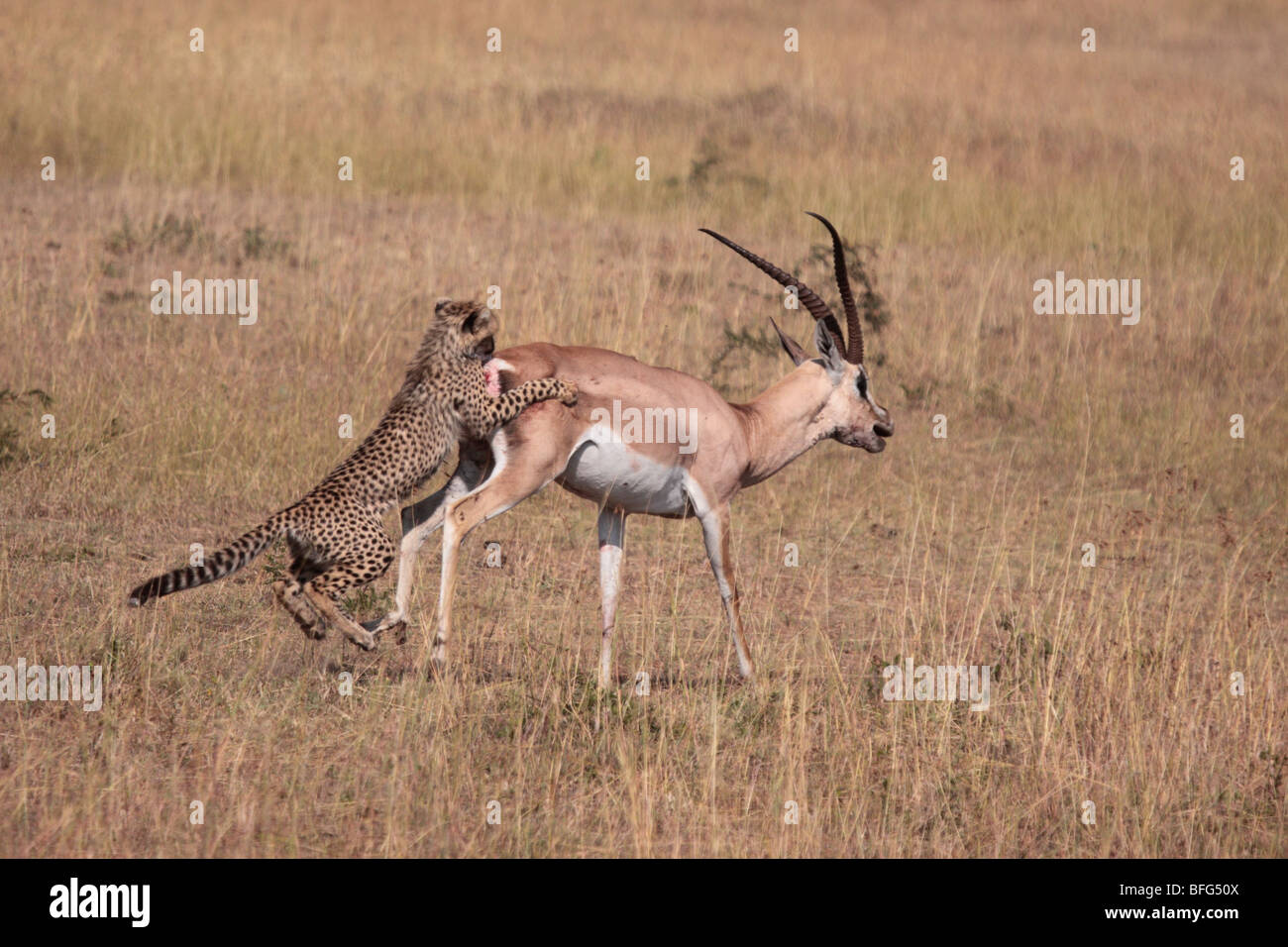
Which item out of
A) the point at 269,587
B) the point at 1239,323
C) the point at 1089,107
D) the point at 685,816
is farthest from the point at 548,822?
the point at 1089,107

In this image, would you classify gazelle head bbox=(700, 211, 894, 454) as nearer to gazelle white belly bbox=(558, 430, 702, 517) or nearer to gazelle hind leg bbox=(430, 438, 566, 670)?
gazelle white belly bbox=(558, 430, 702, 517)

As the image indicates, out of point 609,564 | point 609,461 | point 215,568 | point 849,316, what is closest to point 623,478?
point 609,461

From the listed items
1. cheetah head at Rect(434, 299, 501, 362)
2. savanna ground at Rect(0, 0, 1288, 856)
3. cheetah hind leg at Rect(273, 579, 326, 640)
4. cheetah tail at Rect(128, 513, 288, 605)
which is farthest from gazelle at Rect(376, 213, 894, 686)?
cheetah tail at Rect(128, 513, 288, 605)

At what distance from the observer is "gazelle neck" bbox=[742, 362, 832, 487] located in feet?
26.4

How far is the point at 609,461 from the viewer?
7.26 m

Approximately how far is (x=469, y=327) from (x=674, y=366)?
505 cm

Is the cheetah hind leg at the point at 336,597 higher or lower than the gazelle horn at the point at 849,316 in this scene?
lower

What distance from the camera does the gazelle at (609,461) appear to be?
23.1ft

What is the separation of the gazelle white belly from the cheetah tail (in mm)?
1349

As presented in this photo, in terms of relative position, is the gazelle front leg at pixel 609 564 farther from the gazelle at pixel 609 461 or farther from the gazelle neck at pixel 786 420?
the gazelle neck at pixel 786 420

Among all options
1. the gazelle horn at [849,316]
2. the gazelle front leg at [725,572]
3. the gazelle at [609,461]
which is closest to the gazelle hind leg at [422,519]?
the gazelle at [609,461]

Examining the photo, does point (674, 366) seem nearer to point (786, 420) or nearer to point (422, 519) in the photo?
point (786, 420)

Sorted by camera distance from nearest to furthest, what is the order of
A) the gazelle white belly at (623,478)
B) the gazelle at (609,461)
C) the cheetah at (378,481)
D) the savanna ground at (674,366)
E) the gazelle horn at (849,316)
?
the savanna ground at (674,366), the cheetah at (378,481), the gazelle at (609,461), the gazelle white belly at (623,478), the gazelle horn at (849,316)

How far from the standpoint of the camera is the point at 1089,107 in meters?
21.0
